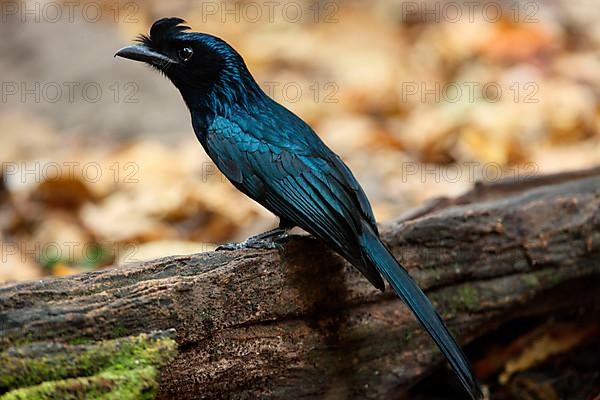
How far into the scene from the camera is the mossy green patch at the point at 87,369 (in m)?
2.57

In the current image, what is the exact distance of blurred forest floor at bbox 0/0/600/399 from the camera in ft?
20.0

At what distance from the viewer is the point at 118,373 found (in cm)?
274

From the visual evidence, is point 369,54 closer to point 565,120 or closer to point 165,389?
point 565,120

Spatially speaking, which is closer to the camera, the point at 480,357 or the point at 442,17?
the point at 480,357

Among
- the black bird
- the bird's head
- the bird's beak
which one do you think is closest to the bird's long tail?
the black bird

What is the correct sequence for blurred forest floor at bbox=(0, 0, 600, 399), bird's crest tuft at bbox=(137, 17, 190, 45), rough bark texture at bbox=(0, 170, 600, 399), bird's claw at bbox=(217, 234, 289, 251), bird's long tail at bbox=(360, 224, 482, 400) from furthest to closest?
blurred forest floor at bbox=(0, 0, 600, 399) < bird's crest tuft at bbox=(137, 17, 190, 45) < bird's claw at bbox=(217, 234, 289, 251) < bird's long tail at bbox=(360, 224, 482, 400) < rough bark texture at bbox=(0, 170, 600, 399)

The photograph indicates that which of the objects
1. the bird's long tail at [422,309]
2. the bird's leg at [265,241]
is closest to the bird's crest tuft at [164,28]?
the bird's leg at [265,241]

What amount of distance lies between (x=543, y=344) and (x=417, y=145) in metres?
3.70

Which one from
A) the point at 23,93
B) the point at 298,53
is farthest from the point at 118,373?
the point at 298,53

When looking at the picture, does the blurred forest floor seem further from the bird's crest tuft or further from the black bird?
the bird's crest tuft

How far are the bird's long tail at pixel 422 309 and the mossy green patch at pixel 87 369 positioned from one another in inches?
35.0

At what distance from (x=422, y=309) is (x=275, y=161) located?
0.90m

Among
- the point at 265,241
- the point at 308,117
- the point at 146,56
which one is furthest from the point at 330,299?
the point at 308,117

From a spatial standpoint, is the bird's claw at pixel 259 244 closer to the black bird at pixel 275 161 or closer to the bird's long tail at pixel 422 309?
the black bird at pixel 275 161
